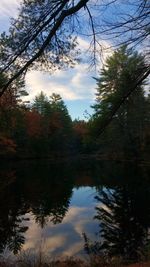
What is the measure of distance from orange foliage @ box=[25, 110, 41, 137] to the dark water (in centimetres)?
3786

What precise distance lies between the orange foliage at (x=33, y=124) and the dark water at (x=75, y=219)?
37857 mm

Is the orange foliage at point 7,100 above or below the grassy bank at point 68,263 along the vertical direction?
above

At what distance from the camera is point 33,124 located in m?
66.8

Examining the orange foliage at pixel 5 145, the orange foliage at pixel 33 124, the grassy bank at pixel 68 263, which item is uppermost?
the orange foliage at pixel 33 124

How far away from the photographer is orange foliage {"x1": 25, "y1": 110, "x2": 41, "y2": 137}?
65875 millimetres

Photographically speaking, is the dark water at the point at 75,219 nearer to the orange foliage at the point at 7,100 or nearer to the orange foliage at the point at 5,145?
the orange foliage at the point at 7,100

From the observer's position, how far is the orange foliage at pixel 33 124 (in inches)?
2594

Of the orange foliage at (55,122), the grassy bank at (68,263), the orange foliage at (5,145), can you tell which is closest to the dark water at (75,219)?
the grassy bank at (68,263)

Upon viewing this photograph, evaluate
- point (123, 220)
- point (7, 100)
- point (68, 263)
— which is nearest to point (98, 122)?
point (7, 100)

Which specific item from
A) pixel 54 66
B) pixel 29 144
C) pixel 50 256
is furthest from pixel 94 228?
pixel 29 144

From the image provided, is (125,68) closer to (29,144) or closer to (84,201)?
(84,201)

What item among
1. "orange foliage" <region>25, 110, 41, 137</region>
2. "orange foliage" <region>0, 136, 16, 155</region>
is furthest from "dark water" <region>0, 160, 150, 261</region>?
"orange foliage" <region>25, 110, 41, 137</region>

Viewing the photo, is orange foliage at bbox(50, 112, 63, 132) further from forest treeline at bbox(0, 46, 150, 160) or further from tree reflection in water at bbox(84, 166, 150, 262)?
tree reflection in water at bbox(84, 166, 150, 262)

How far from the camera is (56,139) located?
249 feet
